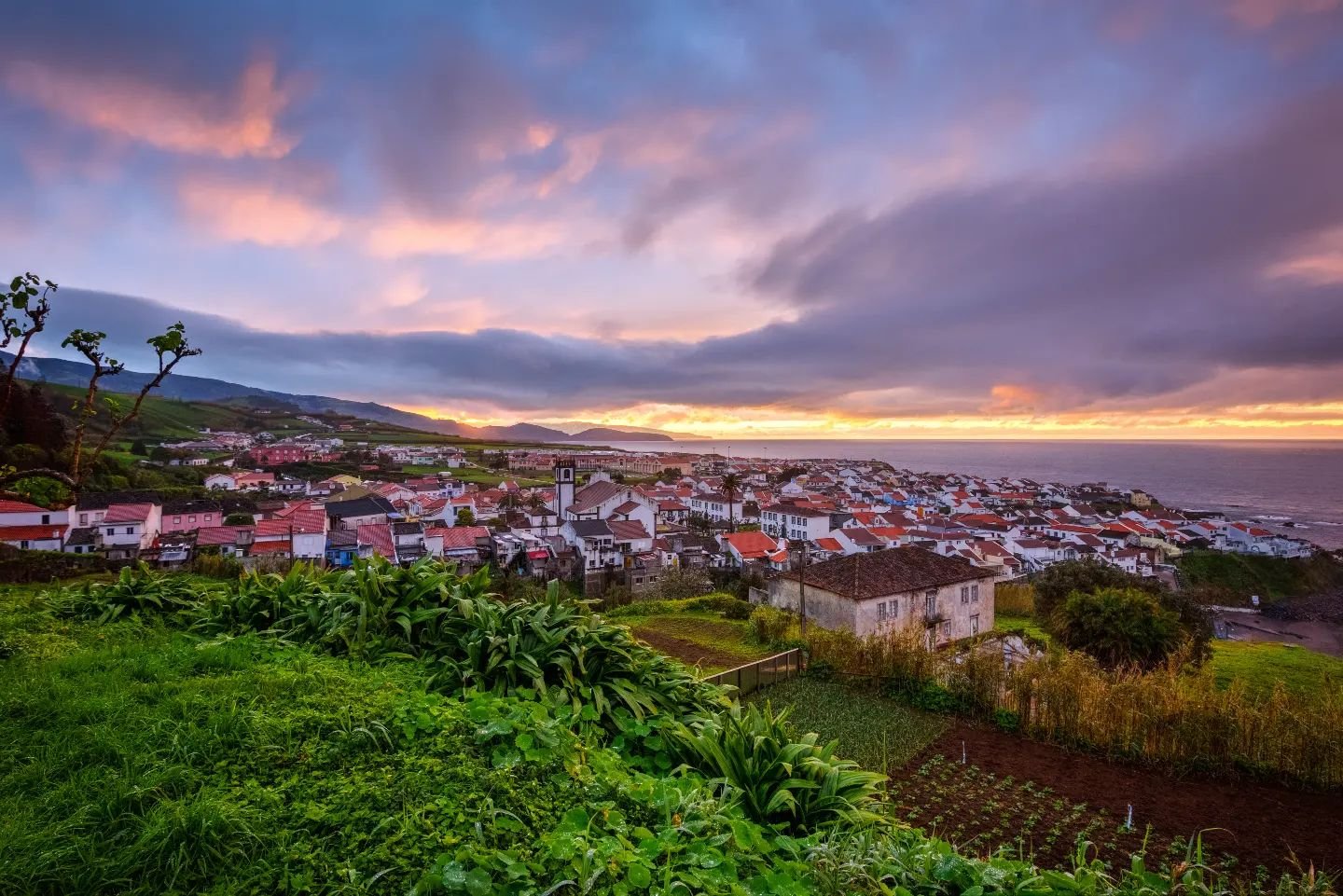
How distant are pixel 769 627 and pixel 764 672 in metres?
3.88

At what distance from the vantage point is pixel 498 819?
1.99 m

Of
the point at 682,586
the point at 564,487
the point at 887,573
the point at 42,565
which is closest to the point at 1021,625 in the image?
the point at 887,573

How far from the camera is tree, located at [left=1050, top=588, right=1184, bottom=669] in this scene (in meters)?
14.6

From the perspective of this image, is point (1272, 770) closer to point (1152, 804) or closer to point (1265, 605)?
point (1152, 804)

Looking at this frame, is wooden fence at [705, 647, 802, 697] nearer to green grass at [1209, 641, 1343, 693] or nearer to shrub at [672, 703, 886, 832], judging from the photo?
shrub at [672, 703, 886, 832]

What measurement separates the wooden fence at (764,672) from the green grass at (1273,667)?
11662mm

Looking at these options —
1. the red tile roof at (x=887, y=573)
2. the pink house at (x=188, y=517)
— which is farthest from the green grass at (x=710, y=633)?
the pink house at (x=188, y=517)

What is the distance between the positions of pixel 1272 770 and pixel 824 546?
27.1m

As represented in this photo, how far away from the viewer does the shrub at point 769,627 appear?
15.6 m

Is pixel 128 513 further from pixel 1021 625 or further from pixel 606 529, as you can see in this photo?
pixel 1021 625

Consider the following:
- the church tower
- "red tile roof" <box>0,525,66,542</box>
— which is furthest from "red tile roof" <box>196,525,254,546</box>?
the church tower

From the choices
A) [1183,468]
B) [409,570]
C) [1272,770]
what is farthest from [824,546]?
[1183,468]

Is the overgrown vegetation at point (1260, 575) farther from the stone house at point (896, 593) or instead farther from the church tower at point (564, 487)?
the church tower at point (564, 487)

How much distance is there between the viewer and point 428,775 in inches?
88.0
